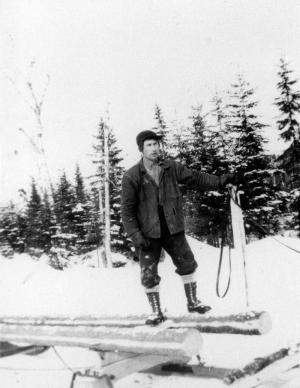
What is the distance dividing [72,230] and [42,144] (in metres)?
28.7

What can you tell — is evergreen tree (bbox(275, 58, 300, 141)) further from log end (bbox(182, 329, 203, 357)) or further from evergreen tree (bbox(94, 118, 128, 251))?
log end (bbox(182, 329, 203, 357))

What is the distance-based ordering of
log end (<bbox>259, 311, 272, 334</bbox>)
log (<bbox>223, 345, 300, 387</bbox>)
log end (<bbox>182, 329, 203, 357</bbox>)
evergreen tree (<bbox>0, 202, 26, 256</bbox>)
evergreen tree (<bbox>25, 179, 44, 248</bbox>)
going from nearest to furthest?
1. log (<bbox>223, 345, 300, 387</bbox>)
2. log end (<bbox>182, 329, 203, 357</bbox>)
3. log end (<bbox>259, 311, 272, 334</bbox>)
4. evergreen tree (<bbox>25, 179, 44, 248</bbox>)
5. evergreen tree (<bbox>0, 202, 26, 256</bbox>)

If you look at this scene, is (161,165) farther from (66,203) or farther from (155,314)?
(66,203)

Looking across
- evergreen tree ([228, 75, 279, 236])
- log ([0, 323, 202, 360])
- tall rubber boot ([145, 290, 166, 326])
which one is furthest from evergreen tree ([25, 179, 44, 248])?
tall rubber boot ([145, 290, 166, 326])

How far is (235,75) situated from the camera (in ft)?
106

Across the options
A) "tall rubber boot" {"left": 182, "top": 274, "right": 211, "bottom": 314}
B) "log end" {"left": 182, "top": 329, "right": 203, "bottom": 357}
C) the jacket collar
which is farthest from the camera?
the jacket collar

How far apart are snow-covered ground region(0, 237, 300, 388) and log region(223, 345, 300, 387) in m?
0.40

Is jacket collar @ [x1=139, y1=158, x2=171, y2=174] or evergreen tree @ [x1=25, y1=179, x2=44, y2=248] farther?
evergreen tree @ [x1=25, y1=179, x2=44, y2=248]

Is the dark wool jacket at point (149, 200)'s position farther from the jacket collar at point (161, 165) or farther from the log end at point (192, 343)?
the log end at point (192, 343)

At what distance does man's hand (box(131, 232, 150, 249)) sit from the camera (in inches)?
188

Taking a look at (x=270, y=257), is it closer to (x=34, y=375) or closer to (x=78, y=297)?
(x=78, y=297)

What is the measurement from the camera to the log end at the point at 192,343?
3.46m

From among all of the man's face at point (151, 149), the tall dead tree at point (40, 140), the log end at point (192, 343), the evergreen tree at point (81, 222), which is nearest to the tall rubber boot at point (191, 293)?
the log end at point (192, 343)

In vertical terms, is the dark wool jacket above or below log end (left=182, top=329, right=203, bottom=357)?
above
